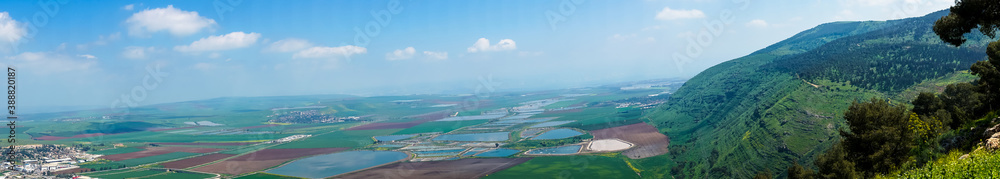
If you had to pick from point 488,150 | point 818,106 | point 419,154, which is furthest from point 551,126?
point 818,106

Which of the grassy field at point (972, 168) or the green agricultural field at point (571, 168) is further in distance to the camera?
the green agricultural field at point (571, 168)

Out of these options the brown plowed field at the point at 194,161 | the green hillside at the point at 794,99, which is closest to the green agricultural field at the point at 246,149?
the brown plowed field at the point at 194,161

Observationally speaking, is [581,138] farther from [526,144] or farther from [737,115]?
[737,115]

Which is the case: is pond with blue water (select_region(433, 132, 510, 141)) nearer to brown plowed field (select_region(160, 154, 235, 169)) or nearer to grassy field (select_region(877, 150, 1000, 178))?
brown plowed field (select_region(160, 154, 235, 169))

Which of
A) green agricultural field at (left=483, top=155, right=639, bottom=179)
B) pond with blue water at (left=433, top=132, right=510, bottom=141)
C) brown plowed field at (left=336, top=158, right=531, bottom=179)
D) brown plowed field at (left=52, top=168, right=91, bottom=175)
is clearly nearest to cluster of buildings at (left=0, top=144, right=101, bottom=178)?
brown plowed field at (left=52, top=168, right=91, bottom=175)

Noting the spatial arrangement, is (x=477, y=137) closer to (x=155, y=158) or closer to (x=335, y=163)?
(x=335, y=163)

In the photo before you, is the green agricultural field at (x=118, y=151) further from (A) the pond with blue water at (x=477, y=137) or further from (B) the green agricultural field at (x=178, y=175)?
(A) the pond with blue water at (x=477, y=137)
